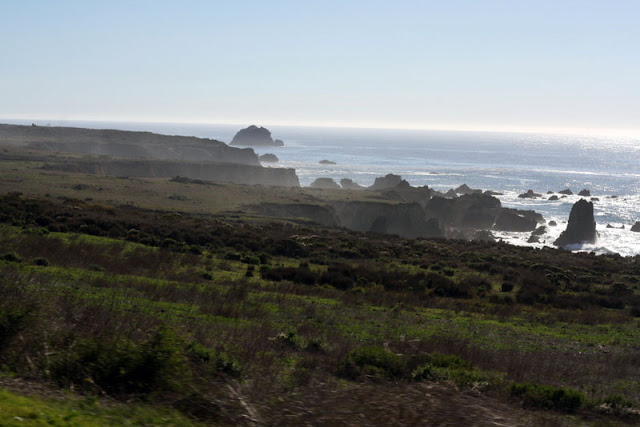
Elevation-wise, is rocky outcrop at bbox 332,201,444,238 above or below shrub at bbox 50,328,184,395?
below

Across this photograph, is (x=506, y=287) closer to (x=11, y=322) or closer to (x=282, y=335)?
(x=282, y=335)

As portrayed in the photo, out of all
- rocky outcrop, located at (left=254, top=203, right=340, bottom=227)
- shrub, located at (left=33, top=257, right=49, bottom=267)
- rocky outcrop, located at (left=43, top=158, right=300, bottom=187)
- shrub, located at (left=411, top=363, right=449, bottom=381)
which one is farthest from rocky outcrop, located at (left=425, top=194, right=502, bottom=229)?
shrub, located at (left=411, top=363, right=449, bottom=381)

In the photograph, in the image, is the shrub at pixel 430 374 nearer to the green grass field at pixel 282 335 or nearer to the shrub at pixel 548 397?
the green grass field at pixel 282 335

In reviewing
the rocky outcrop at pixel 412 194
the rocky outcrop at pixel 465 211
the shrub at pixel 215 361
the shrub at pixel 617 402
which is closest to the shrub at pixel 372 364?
the shrub at pixel 215 361

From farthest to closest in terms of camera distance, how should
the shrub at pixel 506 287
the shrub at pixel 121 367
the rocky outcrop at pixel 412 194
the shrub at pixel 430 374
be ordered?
the rocky outcrop at pixel 412 194
the shrub at pixel 506 287
the shrub at pixel 430 374
the shrub at pixel 121 367

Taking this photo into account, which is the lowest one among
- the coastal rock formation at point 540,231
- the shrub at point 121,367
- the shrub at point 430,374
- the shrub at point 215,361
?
the coastal rock formation at point 540,231

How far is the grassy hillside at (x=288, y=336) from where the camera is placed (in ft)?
20.3

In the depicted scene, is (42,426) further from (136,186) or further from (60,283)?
(136,186)

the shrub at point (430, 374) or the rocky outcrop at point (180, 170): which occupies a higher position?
the rocky outcrop at point (180, 170)

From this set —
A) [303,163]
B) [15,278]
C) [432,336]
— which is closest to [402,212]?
[432,336]

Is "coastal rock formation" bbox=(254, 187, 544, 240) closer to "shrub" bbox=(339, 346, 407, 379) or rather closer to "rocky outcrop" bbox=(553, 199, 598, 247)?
"rocky outcrop" bbox=(553, 199, 598, 247)

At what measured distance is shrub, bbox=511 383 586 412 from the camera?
7.56 m

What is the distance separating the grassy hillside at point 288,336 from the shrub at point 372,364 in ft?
0.11

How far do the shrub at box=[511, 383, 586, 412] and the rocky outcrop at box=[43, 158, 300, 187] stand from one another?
3189 inches
